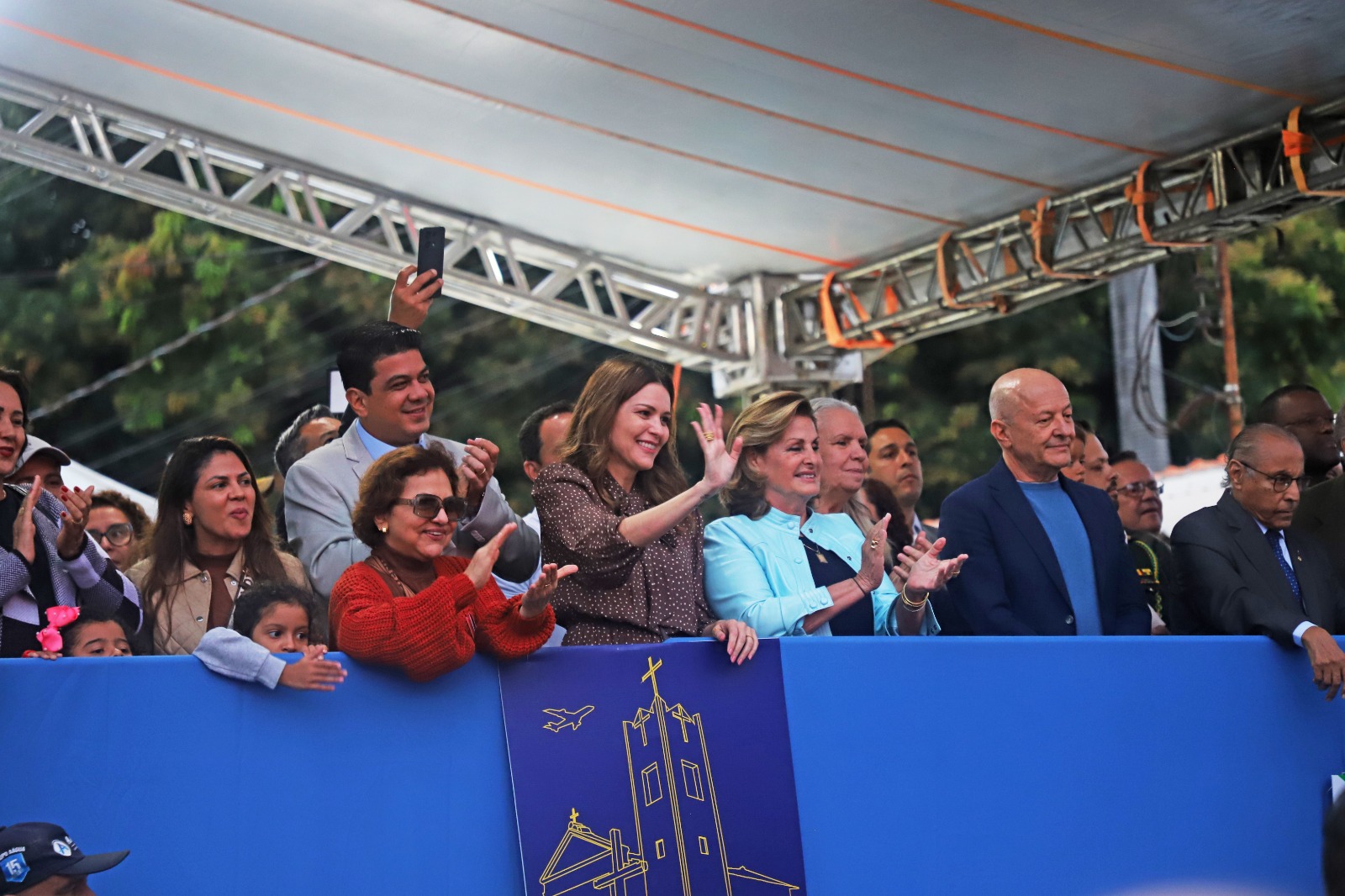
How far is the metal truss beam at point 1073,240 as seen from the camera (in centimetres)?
731

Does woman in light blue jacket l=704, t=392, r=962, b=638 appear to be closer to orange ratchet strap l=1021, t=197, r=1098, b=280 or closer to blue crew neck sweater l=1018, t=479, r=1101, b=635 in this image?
blue crew neck sweater l=1018, t=479, r=1101, b=635

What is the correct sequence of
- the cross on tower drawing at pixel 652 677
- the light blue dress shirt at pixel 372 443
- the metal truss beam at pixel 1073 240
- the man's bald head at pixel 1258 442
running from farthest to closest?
the metal truss beam at pixel 1073 240
the man's bald head at pixel 1258 442
the light blue dress shirt at pixel 372 443
the cross on tower drawing at pixel 652 677

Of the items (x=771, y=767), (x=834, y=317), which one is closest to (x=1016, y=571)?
(x=771, y=767)

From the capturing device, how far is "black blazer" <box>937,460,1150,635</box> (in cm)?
419

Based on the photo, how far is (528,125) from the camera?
8.46 meters

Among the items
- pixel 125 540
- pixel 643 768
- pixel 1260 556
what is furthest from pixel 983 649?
pixel 125 540

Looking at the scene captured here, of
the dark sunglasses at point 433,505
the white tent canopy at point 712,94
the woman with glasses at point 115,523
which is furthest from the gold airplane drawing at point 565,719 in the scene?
the white tent canopy at point 712,94

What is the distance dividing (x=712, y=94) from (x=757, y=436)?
12.9ft

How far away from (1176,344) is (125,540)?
17.6 metres

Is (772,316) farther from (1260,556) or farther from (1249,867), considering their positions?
(1249,867)

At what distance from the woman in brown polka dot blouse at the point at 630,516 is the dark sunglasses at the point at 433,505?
257 mm

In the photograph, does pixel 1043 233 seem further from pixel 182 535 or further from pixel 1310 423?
pixel 182 535

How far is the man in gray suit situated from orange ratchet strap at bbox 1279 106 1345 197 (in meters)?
4.58

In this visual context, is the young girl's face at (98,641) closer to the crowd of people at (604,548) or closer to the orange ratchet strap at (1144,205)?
the crowd of people at (604,548)
